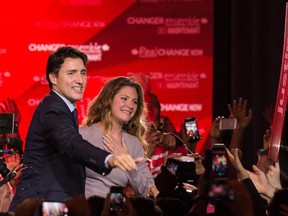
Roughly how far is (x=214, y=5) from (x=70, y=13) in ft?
4.77

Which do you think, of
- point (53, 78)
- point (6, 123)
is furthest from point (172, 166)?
point (53, 78)

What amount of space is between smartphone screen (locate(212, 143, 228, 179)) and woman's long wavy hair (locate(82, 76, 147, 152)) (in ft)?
5.90

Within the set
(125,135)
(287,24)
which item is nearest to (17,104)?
(125,135)

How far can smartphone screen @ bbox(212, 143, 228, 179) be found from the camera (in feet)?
9.50

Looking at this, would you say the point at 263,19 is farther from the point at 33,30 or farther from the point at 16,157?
the point at 16,157

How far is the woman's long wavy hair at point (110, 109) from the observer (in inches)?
190

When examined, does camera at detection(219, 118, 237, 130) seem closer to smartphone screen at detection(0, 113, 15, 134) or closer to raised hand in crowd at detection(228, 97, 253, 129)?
raised hand in crowd at detection(228, 97, 253, 129)

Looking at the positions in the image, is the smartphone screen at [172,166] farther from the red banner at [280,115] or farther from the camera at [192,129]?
the camera at [192,129]

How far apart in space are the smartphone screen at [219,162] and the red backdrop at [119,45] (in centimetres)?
531

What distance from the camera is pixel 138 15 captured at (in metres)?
8.41

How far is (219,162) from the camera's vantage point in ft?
9.71

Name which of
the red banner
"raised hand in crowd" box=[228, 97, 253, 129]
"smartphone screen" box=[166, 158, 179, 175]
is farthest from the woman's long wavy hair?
"raised hand in crowd" box=[228, 97, 253, 129]

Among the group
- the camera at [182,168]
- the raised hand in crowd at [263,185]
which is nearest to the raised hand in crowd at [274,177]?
the raised hand in crowd at [263,185]

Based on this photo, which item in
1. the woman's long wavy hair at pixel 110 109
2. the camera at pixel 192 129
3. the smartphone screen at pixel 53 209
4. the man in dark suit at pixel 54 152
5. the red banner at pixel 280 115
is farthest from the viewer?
the camera at pixel 192 129
